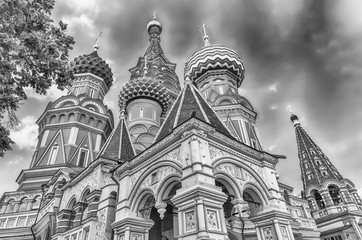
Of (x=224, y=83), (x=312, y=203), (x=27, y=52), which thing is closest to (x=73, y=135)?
(x=224, y=83)

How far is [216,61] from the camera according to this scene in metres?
22.3

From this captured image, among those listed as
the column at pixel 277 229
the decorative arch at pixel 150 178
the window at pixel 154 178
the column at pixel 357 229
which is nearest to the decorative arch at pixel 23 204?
the decorative arch at pixel 150 178

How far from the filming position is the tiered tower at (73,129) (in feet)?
58.1

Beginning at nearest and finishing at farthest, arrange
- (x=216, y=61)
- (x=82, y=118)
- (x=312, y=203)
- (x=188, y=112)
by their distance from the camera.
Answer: (x=188, y=112) → (x=312, y=203) → (x=82, y=118) → (x=216, y=61)

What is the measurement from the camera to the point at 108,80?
27172 mm

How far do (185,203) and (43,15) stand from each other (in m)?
4.88

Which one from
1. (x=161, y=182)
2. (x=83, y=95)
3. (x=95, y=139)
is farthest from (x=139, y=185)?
(x=83, y=95)

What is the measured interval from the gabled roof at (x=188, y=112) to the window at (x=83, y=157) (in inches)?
454

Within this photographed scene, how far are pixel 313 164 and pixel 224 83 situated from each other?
405 inches

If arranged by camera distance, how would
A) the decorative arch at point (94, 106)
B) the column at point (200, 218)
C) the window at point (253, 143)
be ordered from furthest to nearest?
the decorative arch at point (94, 106)
the window at point (253, 143)
the column at point (200, 218)

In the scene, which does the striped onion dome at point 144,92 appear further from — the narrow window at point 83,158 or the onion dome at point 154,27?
the onion dome at point 154,27

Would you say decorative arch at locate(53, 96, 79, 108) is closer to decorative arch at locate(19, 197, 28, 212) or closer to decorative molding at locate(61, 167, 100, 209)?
decorative arch at locate(19, 197, 28, 212)

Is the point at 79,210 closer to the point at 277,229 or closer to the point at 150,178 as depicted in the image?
the point at 150,178

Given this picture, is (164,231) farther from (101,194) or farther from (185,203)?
(185,203)
